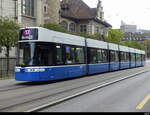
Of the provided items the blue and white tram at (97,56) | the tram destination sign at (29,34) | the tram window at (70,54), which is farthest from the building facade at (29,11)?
the tram destination sign at (29,34)

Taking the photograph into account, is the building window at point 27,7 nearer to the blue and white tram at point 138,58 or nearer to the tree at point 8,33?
the tree at point 8,33

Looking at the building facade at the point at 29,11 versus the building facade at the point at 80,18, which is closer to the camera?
the building facade at the point at 29,11

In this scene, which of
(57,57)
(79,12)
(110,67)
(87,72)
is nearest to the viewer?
(57,57)

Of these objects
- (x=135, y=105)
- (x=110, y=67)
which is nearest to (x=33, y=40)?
(x=135, y=105)

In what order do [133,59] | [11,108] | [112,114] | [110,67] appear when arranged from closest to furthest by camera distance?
1. [112,114]
2. [11,108]
3. [110,67]
4. [133,59]

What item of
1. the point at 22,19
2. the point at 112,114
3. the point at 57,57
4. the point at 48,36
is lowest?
the point at 112,114

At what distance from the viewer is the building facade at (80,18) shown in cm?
7062

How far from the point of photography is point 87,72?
24703 millimetres

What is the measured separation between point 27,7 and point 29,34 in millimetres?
31499

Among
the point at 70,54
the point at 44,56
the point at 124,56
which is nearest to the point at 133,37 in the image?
the point at 124,56

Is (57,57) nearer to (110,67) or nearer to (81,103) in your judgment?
(81,103)

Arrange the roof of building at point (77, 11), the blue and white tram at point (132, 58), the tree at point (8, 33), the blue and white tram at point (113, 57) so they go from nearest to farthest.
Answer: the tree at point (8, 33)
the blue and white tram at point (113, 57)
the blue and white tram at point (132, 58)
the roof of building at point (77, 11)

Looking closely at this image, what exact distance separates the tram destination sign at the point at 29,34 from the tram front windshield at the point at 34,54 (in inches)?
14.4

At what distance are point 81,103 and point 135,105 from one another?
1831 millimetres
